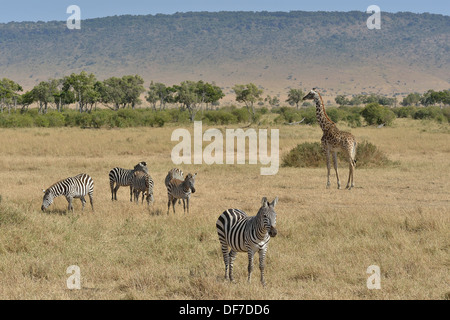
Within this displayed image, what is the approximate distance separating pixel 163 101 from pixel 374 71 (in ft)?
364

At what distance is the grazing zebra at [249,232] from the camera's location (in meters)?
6.53

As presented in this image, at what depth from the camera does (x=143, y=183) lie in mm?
13984

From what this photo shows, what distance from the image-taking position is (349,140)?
57.7 ft

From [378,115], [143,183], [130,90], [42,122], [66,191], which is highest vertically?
[130,90]

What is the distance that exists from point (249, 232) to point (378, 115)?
155 feet

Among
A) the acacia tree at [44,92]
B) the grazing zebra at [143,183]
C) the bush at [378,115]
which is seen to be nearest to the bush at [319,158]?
the grazing zebra at [143,183]

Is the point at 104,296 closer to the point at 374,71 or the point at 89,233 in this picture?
the point at 89,233

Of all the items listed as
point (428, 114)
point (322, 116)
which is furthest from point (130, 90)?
point (322, 116)

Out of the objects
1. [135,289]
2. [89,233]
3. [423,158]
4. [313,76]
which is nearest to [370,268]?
[135,289]

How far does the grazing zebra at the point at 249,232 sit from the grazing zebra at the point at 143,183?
6.32 m

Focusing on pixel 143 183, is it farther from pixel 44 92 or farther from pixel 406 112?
pixel 44 92

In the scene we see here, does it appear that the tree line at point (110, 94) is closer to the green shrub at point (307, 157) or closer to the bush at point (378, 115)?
the bush at point (378, 115)

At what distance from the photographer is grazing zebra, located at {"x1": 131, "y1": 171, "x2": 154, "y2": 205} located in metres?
13.8

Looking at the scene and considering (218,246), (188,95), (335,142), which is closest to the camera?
(218,246)
